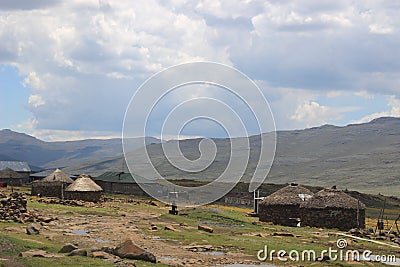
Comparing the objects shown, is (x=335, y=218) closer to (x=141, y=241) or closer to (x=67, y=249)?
(x=141, y=241)

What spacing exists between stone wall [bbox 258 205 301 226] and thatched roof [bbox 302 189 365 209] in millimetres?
1592

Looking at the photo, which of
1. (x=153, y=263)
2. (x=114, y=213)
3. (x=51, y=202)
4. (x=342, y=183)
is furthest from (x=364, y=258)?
(x=342, y=183)

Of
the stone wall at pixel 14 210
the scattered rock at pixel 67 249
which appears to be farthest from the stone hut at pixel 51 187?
the scattered rock at pixel 67 249

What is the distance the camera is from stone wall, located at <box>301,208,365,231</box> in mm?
45656

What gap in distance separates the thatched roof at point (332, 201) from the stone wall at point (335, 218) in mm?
322

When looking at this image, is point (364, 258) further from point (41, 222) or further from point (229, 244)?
point (41, 222)

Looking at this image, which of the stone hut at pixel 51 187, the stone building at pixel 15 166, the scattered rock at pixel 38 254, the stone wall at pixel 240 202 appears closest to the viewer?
the scattered rock at pixel 38 254

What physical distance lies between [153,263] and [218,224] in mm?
21152

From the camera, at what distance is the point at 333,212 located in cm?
4588

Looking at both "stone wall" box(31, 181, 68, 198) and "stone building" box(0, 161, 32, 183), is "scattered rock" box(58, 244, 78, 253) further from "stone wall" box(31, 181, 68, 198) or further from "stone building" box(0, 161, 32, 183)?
"stone building" box(0, 161, 32, 183)

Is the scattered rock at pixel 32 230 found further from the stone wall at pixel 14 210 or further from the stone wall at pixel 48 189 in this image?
the stone wall at pixel 48 189

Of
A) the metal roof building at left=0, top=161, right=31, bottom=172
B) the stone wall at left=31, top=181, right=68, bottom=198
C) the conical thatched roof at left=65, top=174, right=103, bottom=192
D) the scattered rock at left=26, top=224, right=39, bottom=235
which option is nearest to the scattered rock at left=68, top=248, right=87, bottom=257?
the scattered rock at left=26, top=224, right=39, bottom=235

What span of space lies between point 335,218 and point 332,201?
1.38m

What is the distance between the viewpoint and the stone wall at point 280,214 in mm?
48688
